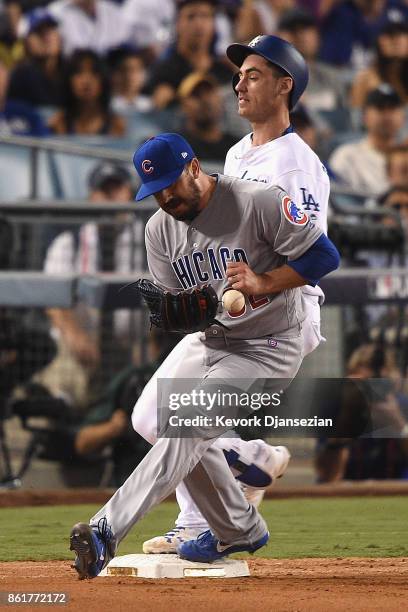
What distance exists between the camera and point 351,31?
42.6 feet

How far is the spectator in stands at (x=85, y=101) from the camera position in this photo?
410 inches

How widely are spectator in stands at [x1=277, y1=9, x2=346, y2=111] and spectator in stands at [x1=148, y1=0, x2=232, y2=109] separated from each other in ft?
2.48

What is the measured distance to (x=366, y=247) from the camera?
834 cm

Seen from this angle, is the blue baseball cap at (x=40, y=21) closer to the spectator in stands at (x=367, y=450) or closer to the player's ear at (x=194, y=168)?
the spectator in stands at (x=367, y=450)

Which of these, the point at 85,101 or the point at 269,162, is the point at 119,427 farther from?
the point at 85,101

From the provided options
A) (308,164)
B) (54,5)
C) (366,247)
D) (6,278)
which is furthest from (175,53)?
(308,164)

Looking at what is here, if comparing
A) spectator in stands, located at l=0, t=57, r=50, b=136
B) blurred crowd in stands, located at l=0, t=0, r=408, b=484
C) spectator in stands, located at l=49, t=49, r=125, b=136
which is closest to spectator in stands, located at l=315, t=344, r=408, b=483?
blurred crowd in stands, located at l=0, t=0, r=408, b=484

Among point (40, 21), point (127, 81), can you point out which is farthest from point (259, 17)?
point (40, 21)

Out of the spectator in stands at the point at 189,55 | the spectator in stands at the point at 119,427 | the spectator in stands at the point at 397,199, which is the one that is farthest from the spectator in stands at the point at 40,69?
the spectator in stands at the point at 119,427

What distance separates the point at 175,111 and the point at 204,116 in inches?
35.3

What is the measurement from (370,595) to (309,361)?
3.60 metres

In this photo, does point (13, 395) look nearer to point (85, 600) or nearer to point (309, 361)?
point (309, 361)

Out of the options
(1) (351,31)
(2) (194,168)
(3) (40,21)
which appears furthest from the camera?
(1) (351,31)

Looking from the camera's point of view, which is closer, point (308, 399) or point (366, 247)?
point (308, 399)
